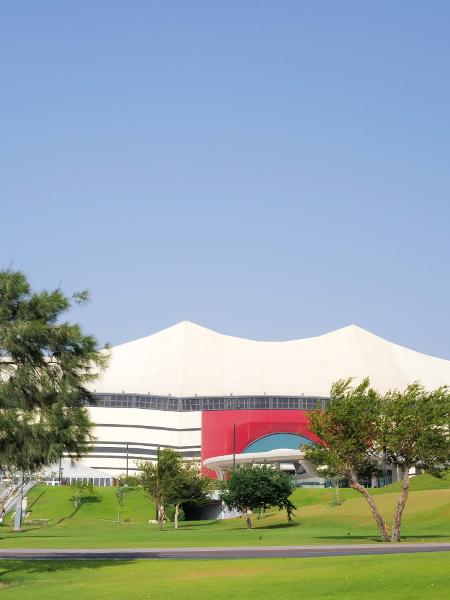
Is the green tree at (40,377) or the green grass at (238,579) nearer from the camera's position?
the green grass at (238,579)

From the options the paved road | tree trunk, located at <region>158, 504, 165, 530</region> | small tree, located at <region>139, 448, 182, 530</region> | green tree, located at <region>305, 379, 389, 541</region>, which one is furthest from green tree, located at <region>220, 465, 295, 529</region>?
the paved road

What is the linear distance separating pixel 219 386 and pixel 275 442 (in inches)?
880

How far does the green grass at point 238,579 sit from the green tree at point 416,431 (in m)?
15.8

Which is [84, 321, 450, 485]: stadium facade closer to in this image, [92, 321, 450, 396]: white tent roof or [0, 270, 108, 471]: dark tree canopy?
[92, 321, 450, 396]: white tent roof

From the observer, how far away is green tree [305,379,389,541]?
161ft

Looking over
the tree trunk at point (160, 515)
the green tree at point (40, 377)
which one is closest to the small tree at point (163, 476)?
the tree trunk at point (160, 515)

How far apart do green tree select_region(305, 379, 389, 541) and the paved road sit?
6877 mm

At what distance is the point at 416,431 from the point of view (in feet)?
159

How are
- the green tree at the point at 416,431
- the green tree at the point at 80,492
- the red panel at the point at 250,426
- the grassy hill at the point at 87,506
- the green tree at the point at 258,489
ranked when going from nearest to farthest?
1. the green tree at the point at 416,431
2. the green tree at the point at 258,489
3. the grassy hill at the point at 87,506
4. the green tree at the point at 80,492
5. the red panel at the point at 250,426

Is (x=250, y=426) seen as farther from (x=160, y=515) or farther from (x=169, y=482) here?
(x=160, y=515)

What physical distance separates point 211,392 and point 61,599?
137479 mm

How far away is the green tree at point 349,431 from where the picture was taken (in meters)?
49.1

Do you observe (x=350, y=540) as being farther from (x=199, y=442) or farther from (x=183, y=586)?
(x=199, y=442)

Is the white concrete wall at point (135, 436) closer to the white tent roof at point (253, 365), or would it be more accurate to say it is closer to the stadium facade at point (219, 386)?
the stadium facade at point (219, 386)
